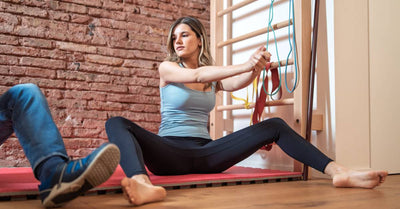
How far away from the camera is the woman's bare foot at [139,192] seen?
111 cm

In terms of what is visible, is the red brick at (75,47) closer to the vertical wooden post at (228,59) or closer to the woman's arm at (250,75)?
the vertical wooden post at (228,59)

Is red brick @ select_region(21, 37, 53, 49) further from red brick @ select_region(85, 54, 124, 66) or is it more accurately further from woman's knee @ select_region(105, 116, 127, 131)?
woman's knee @ select_region(105, 116, 127, 131)

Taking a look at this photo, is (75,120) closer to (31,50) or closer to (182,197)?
(31,50)

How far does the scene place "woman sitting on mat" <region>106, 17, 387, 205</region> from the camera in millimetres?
1524

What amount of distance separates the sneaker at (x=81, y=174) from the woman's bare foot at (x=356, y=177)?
0.98 metres

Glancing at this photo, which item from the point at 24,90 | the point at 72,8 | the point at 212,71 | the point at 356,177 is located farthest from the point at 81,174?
the point at 72,8

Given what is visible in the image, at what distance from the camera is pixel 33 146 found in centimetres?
106

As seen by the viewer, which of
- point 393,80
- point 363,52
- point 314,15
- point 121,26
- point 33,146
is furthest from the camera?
point 121,26

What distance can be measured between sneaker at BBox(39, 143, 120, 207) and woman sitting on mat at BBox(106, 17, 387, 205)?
375mm

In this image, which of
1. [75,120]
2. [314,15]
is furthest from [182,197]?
[75,120]

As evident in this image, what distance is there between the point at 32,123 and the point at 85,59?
7.35 feet

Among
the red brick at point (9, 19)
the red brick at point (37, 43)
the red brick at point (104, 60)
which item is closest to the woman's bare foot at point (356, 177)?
the red brick at point (104, 60)

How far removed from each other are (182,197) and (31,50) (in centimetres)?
223

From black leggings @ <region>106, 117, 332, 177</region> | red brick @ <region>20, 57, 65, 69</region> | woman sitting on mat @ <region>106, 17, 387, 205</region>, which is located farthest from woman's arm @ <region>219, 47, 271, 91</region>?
red brick @ <region>20, 57, 65, 69</region>
